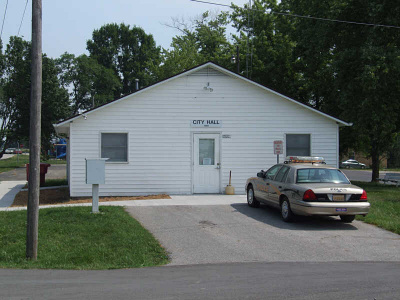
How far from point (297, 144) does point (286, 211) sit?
6636 mm

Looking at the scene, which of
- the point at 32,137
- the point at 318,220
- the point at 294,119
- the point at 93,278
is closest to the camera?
the point at 93,278

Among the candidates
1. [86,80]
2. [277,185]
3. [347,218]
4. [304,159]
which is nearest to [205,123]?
[304,159]

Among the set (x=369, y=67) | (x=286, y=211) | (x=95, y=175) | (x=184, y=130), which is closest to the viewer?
(x=286, y=211)

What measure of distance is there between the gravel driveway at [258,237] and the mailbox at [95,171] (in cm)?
140

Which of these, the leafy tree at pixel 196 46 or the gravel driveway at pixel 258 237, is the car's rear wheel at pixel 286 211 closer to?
the gravel driveway at pixel 258 237

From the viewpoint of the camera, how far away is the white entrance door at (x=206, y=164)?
55.1ft

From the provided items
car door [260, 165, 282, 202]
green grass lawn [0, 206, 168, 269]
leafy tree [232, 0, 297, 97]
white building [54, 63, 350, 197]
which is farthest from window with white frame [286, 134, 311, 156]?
leafy tree [232, 0, 297, 97]

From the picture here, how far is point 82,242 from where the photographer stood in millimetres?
8992

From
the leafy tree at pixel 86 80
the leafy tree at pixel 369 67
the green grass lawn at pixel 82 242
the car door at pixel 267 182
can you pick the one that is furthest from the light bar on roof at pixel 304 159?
the leafy tree at pixel 86 80

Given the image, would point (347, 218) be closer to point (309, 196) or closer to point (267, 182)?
point (309, 196)

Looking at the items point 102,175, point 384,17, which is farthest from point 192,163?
point 384,17

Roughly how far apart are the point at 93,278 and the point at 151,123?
33.7 feet

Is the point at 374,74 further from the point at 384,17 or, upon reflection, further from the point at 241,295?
the point at 241,295

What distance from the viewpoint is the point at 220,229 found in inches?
415
